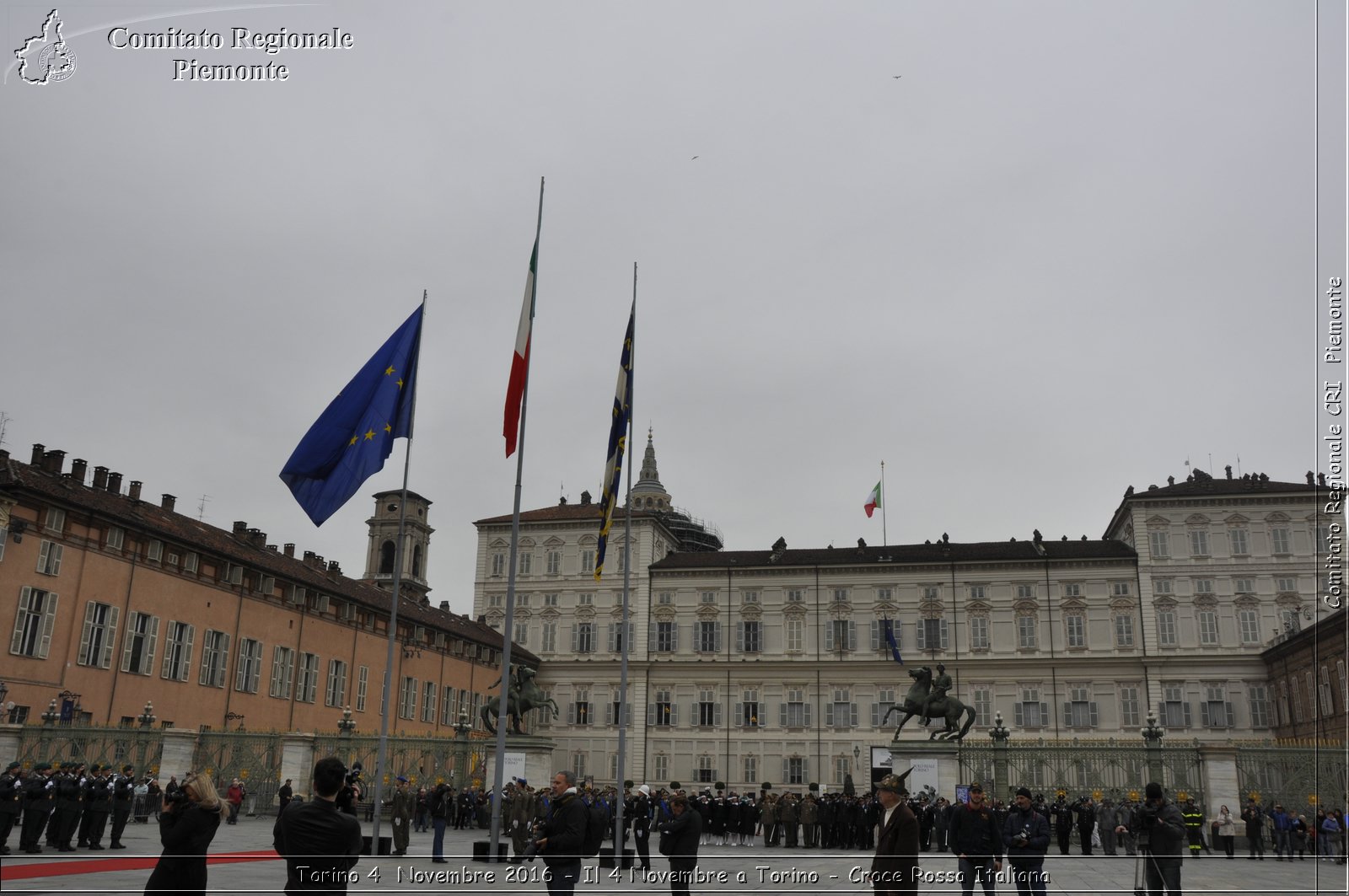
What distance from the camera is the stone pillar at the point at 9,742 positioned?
27688 mm

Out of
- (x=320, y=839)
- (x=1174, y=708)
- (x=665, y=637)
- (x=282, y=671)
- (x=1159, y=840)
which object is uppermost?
(x=665, y=637)

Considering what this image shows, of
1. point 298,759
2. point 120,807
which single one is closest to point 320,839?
point 120,807

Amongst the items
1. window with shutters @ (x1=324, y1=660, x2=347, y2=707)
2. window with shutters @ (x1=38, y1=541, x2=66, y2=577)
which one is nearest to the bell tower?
window with shutters @ (x1=324, y1=660, x2=347, y2=707)

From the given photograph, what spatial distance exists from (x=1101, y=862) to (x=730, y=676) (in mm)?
40125

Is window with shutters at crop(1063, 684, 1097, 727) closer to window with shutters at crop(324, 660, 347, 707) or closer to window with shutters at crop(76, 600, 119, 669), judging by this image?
window with shutters at crop(324, 660, 347, 707)

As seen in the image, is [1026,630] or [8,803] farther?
[1026,630]

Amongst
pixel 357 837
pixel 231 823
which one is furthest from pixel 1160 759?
pixel 357 837

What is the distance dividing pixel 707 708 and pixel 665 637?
522 centimetres

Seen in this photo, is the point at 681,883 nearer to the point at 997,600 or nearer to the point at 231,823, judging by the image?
the point at 231,823

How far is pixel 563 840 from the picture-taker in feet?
30.7

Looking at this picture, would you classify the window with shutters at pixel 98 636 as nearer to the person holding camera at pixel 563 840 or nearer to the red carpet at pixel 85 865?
the red carpet at pixel 85 865

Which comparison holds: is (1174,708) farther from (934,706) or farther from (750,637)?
(934,706)

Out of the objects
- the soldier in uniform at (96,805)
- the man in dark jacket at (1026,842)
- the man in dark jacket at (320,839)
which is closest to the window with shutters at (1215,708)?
the man in dark jacket at (1026,842)

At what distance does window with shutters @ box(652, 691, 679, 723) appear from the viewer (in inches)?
2468
